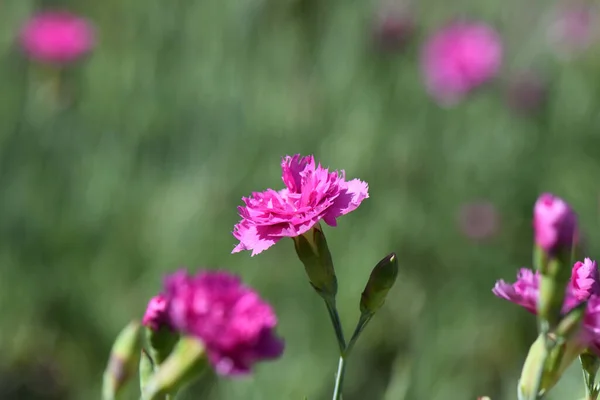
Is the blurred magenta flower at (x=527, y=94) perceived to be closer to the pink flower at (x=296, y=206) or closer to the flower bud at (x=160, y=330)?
the pink flower at (x=296, y=206)

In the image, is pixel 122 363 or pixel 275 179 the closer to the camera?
pixel 122 363

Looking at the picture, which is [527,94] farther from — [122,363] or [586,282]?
[122,363]

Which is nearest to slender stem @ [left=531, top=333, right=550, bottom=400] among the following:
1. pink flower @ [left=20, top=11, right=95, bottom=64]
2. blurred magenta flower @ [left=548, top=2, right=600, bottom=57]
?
pink flower @ [left=20, top=11, right=95, bottom=64]

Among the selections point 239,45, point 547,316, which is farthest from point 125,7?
point 547,316

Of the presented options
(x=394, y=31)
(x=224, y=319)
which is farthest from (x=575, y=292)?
(x=394, y=31)

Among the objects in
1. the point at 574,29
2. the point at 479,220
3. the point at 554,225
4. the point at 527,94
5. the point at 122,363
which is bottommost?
the point at 479,220

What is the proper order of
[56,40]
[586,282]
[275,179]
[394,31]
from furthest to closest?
[394,31]
[56,40]
[275,179]
[586,282]
